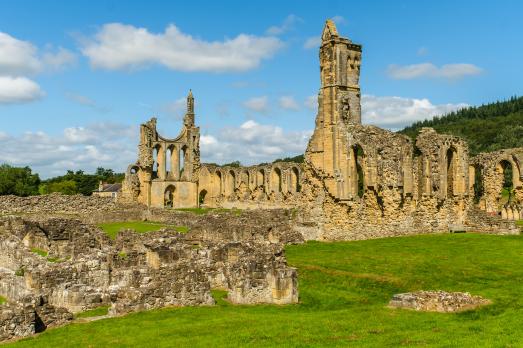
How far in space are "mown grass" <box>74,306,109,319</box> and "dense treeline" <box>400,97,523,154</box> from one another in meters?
29.4

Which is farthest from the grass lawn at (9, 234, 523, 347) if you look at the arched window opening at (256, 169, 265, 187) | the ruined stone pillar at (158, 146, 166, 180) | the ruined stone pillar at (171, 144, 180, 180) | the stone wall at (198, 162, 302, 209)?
the ruined stone pillar at (171, 144, 180, 180)

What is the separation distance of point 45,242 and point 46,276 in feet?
38.4

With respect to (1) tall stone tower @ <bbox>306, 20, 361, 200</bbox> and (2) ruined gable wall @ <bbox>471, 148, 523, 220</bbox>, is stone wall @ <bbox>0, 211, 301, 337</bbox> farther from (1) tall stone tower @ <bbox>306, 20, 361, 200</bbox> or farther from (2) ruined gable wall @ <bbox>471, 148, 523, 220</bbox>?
(2) ruined gable wall @ <bbox>471, 148, 523, 220</bbox>

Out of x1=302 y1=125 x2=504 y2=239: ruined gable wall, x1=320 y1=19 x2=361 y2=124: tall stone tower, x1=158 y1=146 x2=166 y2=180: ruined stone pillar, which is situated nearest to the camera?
x1=302 y1=125 x2=504 y2=239: ruined gable wall

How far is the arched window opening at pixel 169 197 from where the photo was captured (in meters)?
57.7

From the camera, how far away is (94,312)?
13.5 meters

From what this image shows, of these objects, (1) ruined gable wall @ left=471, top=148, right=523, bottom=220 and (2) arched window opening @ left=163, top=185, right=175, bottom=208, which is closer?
(1) ruined gable wall @ left=471, top=148, right=523, bottom=220

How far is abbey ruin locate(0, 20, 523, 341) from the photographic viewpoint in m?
14.1

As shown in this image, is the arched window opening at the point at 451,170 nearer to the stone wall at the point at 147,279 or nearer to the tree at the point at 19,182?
the stone wall at the point at 147,279

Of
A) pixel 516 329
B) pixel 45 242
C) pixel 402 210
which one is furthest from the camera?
pixel 402 210

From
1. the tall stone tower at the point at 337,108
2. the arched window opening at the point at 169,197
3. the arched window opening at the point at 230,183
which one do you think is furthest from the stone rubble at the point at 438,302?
the arched window opening at the point at 230,183

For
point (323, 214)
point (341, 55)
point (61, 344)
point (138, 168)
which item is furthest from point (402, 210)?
point (138, 168)

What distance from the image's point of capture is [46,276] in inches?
577

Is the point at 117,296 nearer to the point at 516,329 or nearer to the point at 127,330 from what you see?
the point at 127,330
